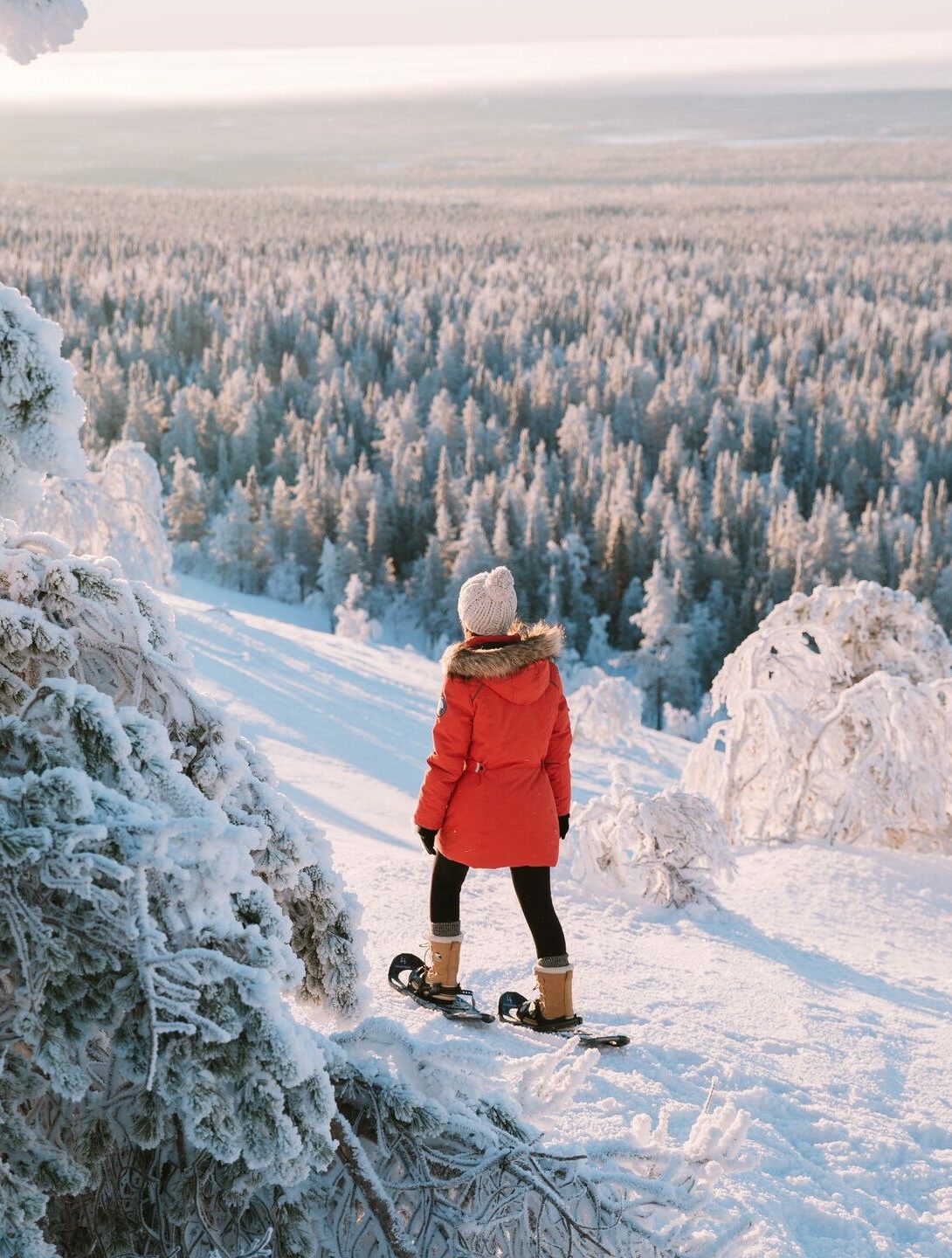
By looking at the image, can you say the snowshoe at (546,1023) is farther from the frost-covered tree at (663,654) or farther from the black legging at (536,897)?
the frost-covered tree at (663,654)

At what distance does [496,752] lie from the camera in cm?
371

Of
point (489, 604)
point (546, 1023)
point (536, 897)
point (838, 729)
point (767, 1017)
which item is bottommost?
point (838, 729)

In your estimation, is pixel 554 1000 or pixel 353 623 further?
pixel 353 623

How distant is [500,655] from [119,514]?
11.5 meters

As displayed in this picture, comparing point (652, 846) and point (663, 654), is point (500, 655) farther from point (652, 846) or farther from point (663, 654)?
point (663, 654)

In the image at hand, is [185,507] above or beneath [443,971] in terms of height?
beneath

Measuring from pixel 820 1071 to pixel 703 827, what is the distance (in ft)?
7.47

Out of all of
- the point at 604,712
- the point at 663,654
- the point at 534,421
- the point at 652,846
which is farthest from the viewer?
the point at 534,421

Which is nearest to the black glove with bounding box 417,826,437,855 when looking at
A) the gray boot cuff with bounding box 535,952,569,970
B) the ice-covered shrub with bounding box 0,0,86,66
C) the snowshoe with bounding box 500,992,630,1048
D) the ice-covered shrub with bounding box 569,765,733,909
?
the gray boot cuff with bounding box 535,952,569,970

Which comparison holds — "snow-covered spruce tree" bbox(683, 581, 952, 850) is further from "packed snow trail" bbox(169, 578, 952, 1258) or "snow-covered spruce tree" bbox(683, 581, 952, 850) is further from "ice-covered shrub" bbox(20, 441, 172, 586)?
"ice-covered shrub" bbox(20, 441, 172, 586)

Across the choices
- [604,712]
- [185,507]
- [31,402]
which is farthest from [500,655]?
[185,507]

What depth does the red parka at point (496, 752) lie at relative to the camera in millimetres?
3682

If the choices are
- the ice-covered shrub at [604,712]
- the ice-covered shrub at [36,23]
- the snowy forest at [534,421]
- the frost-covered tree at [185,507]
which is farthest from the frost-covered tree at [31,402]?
the frost-covered tree at [185,507]

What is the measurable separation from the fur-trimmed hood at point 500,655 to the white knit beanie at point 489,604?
62 millimetres
